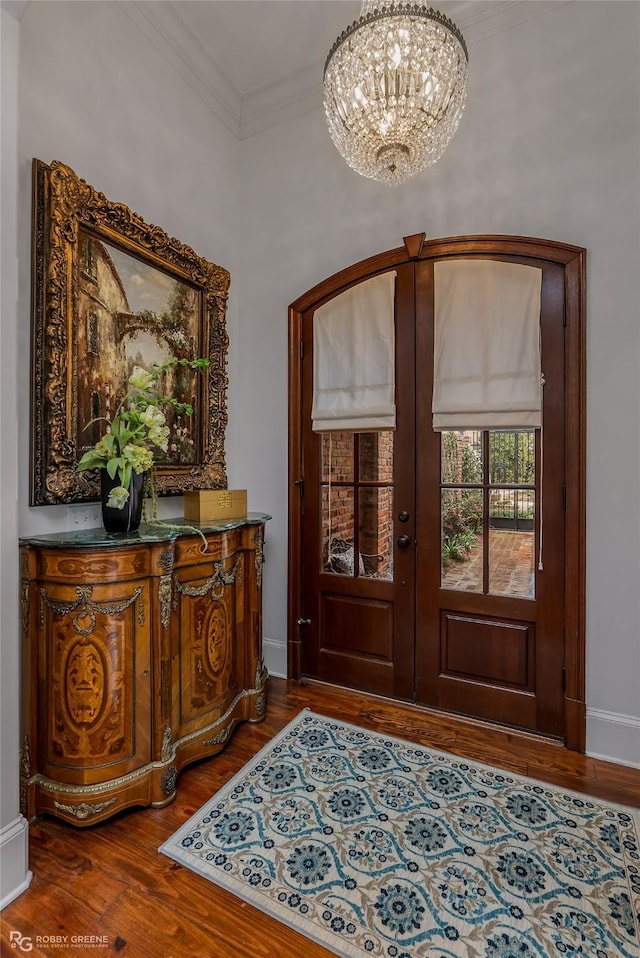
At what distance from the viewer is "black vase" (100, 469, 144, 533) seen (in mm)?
1979

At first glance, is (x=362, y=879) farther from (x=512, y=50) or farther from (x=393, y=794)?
(x=512, y=50)

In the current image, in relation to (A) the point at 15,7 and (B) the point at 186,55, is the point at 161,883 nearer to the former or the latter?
(A) the point at 15,7

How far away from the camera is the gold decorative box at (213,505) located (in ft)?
7.86

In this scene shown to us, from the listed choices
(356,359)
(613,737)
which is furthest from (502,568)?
(356,359)

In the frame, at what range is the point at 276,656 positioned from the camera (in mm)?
3135

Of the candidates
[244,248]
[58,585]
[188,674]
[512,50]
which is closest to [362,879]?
[188,674]

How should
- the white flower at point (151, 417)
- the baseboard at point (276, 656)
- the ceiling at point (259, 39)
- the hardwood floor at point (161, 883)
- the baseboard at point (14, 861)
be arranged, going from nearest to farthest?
1. the hardwood floor at point (161, 883)
2. the baseboard at point (14, 861)
3. the white flower at point (151, 417)
4. the ceiling at point (259, 39)
5. the baseboard at point (276, 656)

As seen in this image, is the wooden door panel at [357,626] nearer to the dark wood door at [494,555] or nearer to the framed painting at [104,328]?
the dark wood door at [494,555]

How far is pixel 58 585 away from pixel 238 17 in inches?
128

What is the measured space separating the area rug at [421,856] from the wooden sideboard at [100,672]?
0.34m

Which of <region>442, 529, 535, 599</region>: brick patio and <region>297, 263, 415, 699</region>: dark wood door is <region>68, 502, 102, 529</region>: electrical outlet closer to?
<region>297, 263, 415, 699</region>: dark wood door

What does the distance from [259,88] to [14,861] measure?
14.1ft

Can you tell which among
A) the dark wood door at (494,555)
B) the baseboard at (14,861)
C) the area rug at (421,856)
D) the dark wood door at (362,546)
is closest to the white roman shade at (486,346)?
the dark wood door at (494,555)

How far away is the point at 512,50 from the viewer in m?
2.45
